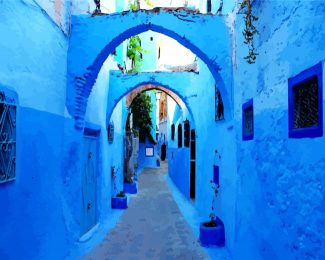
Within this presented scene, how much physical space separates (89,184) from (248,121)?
142 inches

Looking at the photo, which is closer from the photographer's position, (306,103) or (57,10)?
(306,103)

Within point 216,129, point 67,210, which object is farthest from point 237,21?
point 67,210

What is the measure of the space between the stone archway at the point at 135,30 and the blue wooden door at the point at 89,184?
133 cm

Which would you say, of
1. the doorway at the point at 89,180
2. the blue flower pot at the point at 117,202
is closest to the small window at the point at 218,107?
the doorway at the point at 89,180

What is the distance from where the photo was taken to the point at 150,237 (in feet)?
21.5

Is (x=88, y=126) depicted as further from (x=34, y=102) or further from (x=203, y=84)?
(x=203, y=84)

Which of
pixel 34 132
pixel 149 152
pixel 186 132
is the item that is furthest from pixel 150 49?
pixel 34 132

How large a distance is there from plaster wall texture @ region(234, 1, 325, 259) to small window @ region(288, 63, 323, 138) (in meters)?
0.06

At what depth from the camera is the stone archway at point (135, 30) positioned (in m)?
5.28

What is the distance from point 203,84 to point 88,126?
10.2 feet

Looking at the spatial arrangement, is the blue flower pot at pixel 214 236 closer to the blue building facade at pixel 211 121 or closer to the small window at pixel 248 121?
the blue building facade at pixel 211 121

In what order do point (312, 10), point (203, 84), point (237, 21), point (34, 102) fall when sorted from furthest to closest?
1. point (203, 84)
2. point (237, 21)
3. point (34, 102)
4. point (312, 10)

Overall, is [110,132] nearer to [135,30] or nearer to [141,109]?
[135,30]

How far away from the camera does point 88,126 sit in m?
6.38
